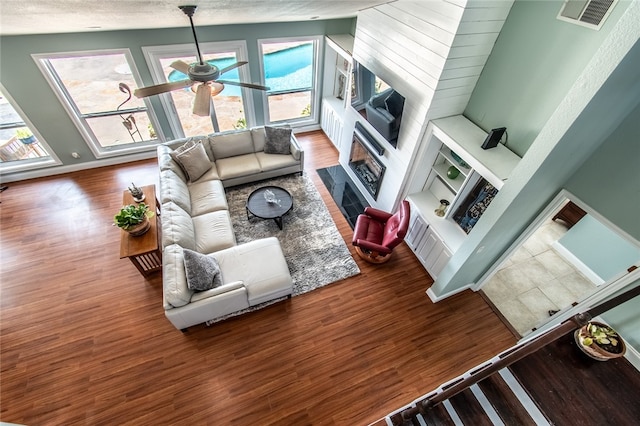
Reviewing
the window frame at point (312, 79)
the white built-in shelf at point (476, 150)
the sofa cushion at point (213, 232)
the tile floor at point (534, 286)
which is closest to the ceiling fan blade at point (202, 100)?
the sofa cushion at point (213, 232)

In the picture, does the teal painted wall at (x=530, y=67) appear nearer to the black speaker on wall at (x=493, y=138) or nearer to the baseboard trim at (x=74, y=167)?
the black speaker on wall at (x=493, y=138)

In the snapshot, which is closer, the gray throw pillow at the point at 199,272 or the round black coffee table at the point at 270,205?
the gray throw pillow at the point at 199,272

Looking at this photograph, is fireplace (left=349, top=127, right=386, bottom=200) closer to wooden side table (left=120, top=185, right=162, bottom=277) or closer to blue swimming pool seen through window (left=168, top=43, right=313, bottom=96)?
blue swimming pool seen through window (left=168, top=43, right=313, bottom=96)

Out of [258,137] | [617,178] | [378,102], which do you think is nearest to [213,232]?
[258,137]

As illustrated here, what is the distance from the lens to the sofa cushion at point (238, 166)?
4902 millimetres

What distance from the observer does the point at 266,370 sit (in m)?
3.21

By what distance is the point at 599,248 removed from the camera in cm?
398

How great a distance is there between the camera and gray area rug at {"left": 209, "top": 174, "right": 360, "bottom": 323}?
159 inches

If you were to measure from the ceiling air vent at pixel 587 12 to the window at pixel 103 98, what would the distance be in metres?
5.59

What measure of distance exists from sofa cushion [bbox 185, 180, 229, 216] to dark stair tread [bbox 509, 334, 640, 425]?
13.0 ft

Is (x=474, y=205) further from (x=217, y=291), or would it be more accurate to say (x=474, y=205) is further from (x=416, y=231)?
(x=217, y=291)

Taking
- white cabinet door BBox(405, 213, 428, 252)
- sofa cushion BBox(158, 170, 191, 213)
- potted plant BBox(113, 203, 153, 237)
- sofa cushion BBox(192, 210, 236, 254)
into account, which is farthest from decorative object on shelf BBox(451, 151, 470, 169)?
potted plant BBox(113, 203, 153, 237)

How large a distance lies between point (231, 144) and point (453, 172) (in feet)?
12.0

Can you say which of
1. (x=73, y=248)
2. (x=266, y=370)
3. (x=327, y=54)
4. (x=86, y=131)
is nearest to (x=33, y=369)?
(x=73, y=248)
